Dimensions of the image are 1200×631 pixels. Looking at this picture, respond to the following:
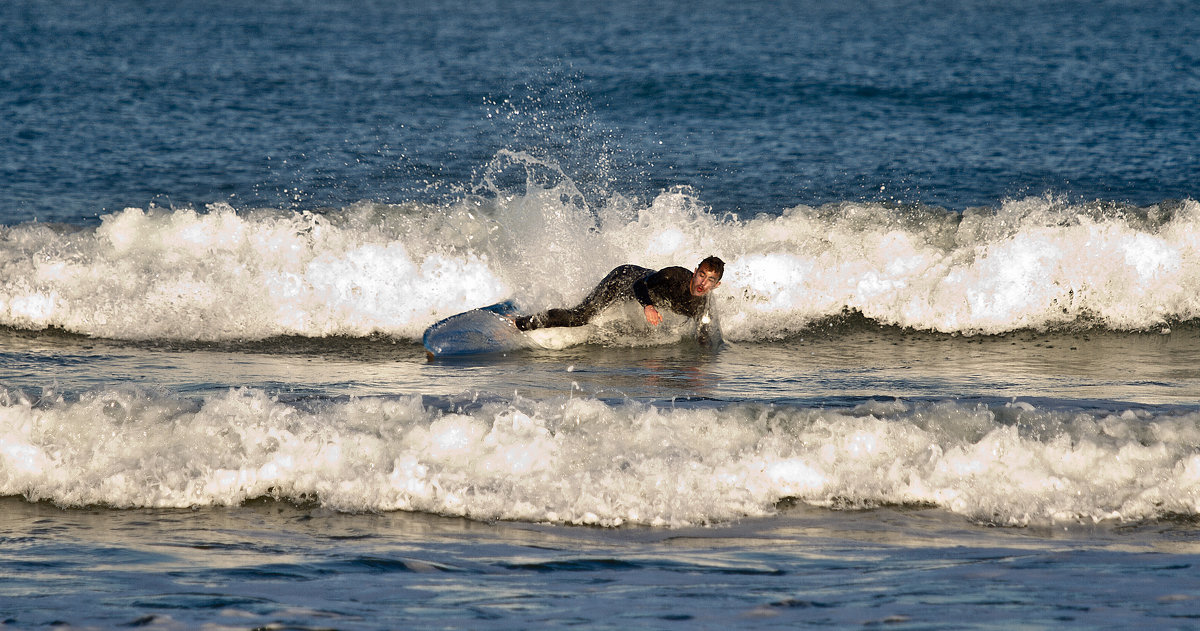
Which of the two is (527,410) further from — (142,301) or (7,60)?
(7,60)

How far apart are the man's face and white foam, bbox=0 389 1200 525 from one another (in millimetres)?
2528

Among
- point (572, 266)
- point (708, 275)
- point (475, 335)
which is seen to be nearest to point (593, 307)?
point (475, 335)

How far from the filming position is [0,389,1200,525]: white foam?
20.2 ft

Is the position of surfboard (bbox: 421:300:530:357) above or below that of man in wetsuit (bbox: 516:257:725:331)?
below

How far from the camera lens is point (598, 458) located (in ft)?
21.2

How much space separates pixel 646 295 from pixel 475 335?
144cm

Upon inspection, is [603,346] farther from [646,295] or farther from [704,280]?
[704,280]

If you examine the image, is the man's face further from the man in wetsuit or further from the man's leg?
the man's leg

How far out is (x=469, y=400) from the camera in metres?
7.51

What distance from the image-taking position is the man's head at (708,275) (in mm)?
9438

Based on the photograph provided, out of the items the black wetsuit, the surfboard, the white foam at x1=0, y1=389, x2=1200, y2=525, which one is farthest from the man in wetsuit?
the white foam at x1=0, y1=389, x2=1200, y2=525

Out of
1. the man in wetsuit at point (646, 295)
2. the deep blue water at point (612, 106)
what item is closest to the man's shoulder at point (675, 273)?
the man in wetsuit at point (646, 295)

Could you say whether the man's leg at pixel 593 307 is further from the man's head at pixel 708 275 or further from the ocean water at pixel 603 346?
the man's head at pixel 708 275

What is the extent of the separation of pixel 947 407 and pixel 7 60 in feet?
73.8
